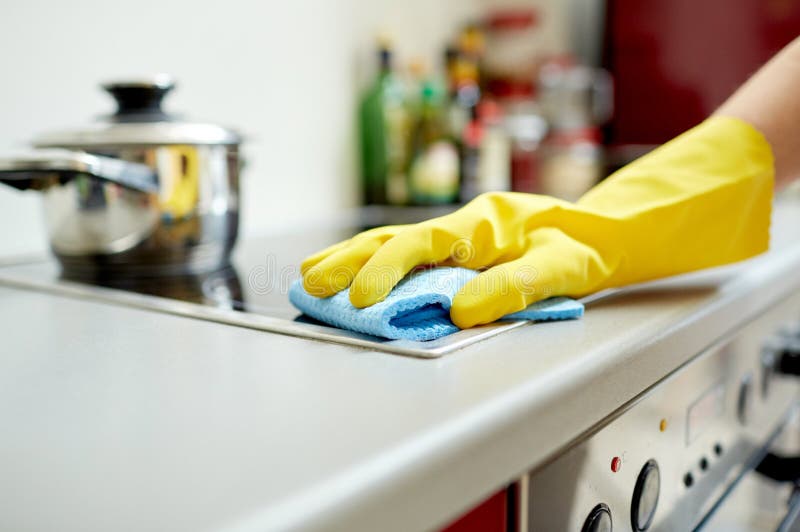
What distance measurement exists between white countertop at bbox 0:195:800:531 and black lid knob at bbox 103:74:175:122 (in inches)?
9.7

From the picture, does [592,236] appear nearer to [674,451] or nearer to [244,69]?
[674,451]

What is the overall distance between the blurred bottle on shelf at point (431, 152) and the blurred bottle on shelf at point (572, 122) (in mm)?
263

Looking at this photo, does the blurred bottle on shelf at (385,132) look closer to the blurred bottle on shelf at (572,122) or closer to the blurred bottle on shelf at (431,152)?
the blurred bottle on shelf at (431,152)

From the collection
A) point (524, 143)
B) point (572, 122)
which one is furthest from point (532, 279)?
point (572, 122)

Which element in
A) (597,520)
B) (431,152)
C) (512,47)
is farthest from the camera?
(512,47)

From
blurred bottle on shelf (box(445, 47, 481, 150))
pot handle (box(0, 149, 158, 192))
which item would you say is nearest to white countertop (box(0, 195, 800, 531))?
pot handle (box(0, 149, 158, 192))

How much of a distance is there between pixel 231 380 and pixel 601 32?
1643mm

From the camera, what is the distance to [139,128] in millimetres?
667

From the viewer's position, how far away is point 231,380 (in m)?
0.37

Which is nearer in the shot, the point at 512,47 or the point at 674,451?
the point at 674,451

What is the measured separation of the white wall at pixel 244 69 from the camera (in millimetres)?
855

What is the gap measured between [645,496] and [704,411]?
0.14 metres

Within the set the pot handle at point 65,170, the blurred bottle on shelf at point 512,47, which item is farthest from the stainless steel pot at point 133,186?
the blurred bottle on shelf at point 512,47

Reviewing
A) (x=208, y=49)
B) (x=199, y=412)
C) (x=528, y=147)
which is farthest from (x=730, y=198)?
(x=528, y=147)
